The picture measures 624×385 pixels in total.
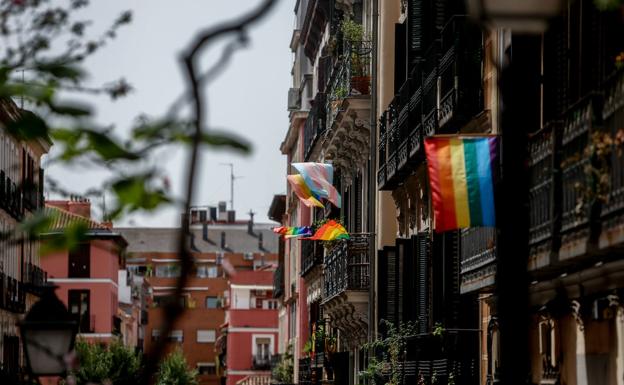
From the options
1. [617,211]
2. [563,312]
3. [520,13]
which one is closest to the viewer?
[520,13]

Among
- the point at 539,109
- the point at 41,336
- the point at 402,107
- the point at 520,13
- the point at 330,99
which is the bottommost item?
the point at 41,336

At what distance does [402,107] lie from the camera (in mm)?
25500

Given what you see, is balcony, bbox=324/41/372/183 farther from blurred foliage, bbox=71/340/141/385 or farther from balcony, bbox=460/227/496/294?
blurred foliage, bbox=71/340/141/385

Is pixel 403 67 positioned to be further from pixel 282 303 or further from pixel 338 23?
pixel 282 303

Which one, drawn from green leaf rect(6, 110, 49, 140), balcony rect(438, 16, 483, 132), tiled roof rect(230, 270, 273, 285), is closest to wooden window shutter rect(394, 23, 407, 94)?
balcony rect(438, 16, 483, 132)

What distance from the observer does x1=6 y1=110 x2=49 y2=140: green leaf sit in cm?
693

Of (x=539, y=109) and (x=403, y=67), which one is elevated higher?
(x=403, y=67)

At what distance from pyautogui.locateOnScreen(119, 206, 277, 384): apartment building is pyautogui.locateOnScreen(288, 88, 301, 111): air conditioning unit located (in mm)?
67550

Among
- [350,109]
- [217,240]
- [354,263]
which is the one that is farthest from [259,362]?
[350,109]

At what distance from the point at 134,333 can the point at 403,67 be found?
9127 cm

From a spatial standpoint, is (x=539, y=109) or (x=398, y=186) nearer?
(x=539, y=109)

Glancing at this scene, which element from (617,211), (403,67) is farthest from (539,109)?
(403,67)

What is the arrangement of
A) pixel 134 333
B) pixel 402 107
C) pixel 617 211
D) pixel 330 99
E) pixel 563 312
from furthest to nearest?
1. pixel 134 333
2. pixel 330 99
3. pixel 402 107
4. pixel 563 312
5. pixel 617 211

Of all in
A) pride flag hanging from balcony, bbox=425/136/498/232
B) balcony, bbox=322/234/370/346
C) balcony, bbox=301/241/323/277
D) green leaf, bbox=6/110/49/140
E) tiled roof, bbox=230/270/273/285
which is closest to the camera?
green leaf, bbox=6/110/49/140
